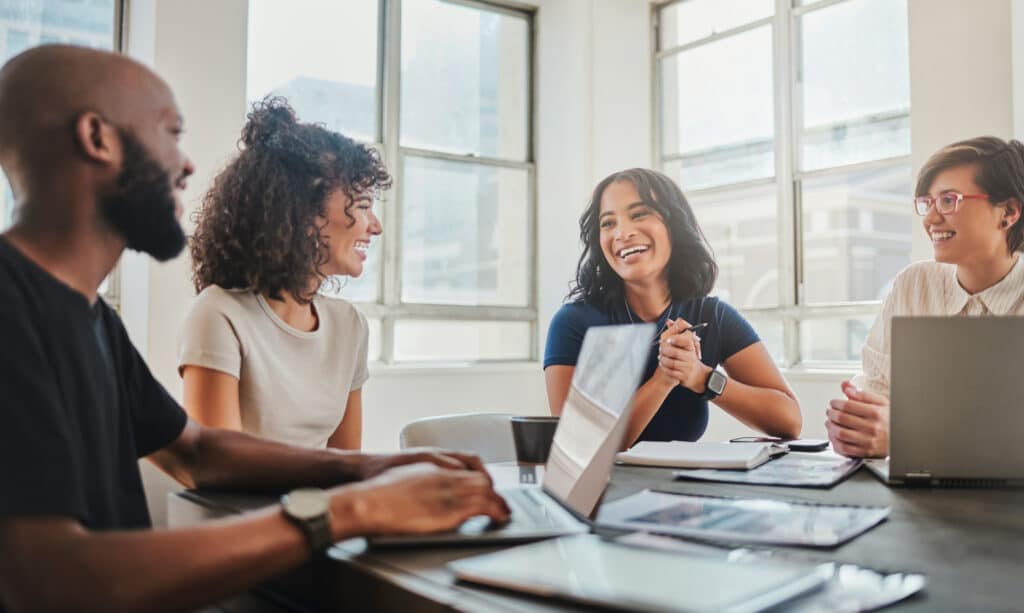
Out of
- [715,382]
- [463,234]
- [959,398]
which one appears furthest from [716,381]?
[463,234]

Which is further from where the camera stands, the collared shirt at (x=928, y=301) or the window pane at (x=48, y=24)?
the window pane at (x=48, y=24)

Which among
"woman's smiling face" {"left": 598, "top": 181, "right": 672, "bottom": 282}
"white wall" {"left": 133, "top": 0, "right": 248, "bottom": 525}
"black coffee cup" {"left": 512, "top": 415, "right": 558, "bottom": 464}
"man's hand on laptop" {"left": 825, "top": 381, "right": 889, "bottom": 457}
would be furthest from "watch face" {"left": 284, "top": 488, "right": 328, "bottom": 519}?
Result: "white wall" {"left": 133, "top": 0, "right": 248, "bottom": 525}

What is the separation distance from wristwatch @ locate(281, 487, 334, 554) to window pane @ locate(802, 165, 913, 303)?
3.93 metres

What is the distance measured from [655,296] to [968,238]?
0.84 meters

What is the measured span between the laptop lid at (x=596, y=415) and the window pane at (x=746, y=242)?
12.5 feet

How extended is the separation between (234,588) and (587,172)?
14.7 feet

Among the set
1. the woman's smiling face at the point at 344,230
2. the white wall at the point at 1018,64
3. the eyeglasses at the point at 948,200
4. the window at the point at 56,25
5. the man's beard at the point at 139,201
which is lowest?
the man's beard at the point at 139,201

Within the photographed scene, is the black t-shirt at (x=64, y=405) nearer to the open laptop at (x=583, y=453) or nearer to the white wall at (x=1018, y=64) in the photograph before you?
the open laptop at (x=583, y=453)

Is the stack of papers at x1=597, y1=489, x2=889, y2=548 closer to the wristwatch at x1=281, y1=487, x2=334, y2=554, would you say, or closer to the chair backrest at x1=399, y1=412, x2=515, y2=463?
the wristwatch at x1=281, y1=487, x2=334, y2=554

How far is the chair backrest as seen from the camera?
1.91 meters

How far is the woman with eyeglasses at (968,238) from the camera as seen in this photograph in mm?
2148

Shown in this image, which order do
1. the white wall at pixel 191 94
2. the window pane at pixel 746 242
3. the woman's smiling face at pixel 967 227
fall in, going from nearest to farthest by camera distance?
the woman's smiling face at pixel 967 227, the white wall at pixel 191 94, the window pane at pixel 746 242

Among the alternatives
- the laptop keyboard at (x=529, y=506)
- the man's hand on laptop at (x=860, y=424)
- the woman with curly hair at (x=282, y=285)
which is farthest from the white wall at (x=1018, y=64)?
the laptop keyboard at (x=529, y=506)

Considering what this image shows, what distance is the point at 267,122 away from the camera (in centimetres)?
187
